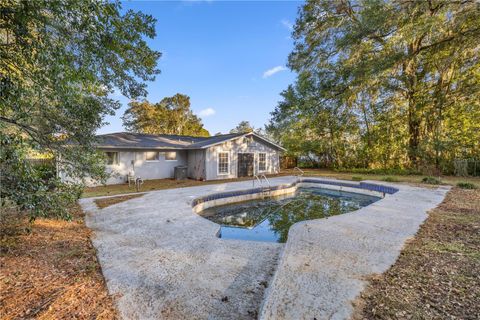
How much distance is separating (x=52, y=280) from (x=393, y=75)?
18852 mm

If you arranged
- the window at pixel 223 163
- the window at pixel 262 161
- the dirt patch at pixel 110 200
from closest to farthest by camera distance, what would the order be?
1. the dirt patch at pixel 110 200
2. the window at pixel 223 163
3. the window at pixel 262 161

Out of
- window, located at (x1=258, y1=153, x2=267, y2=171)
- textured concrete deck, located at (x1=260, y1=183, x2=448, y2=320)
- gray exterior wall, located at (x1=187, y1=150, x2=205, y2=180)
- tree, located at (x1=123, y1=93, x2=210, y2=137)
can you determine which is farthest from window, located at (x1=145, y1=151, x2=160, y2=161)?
tree, located at (x1=123, y1=93, x2=210, y2=137)

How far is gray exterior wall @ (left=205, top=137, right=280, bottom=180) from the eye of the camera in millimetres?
13420

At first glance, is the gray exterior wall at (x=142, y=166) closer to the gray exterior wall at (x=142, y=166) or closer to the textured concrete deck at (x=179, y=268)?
the gray exterior wall at (x=142, y=166)

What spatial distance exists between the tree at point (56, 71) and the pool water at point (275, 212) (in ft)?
11.9

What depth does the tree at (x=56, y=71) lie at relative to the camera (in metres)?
2.55

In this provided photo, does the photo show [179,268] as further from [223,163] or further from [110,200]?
[223,163]

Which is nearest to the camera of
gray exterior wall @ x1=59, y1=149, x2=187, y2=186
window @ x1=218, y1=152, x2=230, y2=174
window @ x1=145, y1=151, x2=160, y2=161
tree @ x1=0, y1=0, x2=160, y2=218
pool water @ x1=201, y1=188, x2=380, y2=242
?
tree @ x1=0, y1=0, x2=160, y2=218

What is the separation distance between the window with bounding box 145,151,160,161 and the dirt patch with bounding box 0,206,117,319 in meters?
8.97

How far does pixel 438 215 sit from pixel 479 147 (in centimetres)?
1234

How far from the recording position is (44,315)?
2.15 m

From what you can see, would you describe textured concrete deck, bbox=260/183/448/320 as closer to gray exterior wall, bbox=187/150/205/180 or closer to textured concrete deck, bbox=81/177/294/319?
textured concrete deck, bbox=81/177/294/319

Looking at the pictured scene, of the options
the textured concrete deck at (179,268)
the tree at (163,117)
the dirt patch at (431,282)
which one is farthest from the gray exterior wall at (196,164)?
the tree at (163,117)

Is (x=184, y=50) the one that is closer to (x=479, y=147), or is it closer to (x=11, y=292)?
(x=11, y=292)
